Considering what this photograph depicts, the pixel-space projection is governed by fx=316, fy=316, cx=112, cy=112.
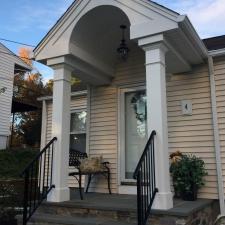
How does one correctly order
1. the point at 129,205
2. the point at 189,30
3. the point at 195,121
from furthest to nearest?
the point at 195,121, the point at 189,30, the point at 129,205

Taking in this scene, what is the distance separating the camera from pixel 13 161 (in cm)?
1031

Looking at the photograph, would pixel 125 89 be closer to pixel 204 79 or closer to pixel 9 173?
pixel 204 79

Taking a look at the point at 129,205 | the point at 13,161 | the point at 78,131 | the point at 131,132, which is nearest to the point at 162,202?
the point at 129,205

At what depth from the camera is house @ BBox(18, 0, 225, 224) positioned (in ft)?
13.8

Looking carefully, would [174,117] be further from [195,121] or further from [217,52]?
[217,52]

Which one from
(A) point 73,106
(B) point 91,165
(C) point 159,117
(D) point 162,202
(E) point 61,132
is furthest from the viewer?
(A) point 73,106

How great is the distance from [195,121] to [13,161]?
699cm

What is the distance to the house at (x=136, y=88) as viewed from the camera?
13.8ft

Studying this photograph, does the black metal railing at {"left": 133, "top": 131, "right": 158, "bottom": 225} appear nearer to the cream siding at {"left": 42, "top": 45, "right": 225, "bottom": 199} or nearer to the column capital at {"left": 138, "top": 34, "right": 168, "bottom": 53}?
the column capital at {"left": 138, "top": 34, "right": 168, "bottom": 53}

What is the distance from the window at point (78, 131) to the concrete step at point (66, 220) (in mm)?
2861

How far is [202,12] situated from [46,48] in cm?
595

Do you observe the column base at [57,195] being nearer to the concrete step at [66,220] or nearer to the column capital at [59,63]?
the concrete step at [66,220]

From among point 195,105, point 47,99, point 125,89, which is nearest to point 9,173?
point 47,99

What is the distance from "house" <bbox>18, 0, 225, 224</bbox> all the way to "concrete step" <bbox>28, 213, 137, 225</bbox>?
15.6 inches
